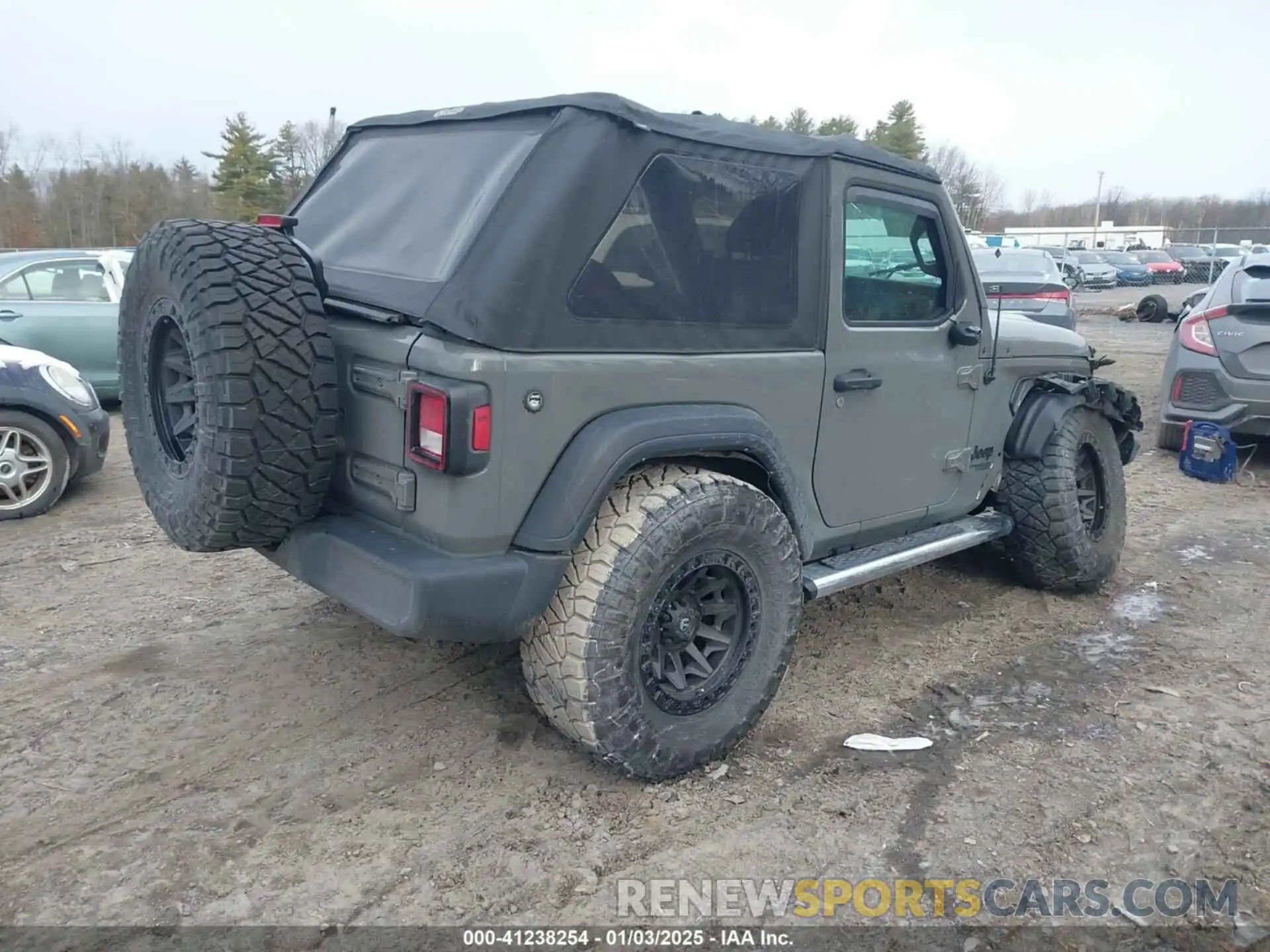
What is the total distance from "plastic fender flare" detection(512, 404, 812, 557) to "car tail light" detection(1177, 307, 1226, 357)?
5860 millimetres

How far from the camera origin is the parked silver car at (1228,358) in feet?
22.8

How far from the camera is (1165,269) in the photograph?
34875mm

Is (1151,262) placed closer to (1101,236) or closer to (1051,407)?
(1101,236)

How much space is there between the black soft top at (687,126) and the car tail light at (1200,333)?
4678 millimetres

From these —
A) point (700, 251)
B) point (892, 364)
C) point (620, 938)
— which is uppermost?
point (700, 251)

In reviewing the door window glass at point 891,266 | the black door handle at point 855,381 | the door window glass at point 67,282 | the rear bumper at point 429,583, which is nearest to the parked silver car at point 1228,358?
the door window glass at point 891,266

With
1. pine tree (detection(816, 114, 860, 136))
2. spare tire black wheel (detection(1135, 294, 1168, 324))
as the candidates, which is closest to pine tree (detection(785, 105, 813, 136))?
pine tree (detection(816, 114, 860, 136))

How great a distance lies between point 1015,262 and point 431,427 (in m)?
11.7

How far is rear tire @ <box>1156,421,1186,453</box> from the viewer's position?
7.82 metres

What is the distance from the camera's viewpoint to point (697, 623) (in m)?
3.06

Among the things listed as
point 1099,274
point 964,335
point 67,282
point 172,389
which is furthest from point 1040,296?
point 1099,274

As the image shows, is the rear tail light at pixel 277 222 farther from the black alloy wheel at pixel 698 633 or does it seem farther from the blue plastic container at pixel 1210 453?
the blue plastic container at pixel 1210 453

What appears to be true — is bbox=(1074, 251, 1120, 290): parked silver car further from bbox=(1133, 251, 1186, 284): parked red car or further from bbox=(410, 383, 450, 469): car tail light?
bbox=(410, 383, 450, 469): car tail light

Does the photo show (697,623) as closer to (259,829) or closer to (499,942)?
(499,942)
